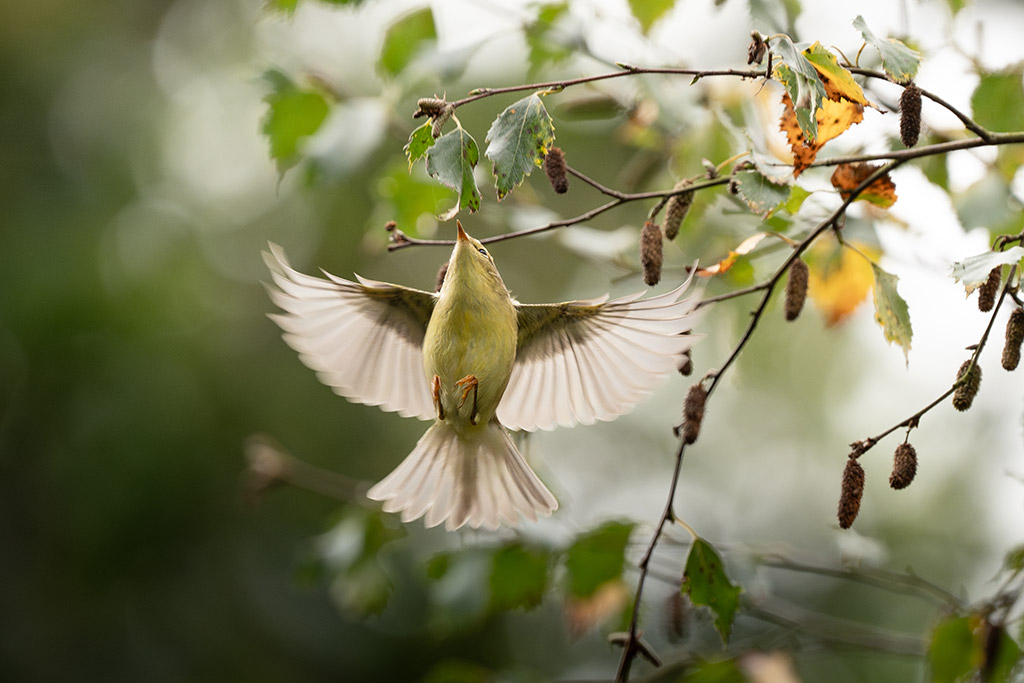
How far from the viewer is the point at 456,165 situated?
1096mm

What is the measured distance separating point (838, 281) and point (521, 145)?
1232 millimetres

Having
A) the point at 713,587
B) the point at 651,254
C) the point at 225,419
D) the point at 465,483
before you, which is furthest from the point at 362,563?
the point at 225,419

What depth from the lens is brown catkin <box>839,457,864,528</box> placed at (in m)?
1.29

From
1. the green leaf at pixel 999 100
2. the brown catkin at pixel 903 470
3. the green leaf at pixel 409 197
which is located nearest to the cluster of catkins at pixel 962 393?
the brown catkin at pixel 903 470

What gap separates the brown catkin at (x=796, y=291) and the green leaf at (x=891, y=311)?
0.35 feet

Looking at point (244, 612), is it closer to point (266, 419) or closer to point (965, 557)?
point (266, 419)

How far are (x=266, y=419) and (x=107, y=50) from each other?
346 centimetres

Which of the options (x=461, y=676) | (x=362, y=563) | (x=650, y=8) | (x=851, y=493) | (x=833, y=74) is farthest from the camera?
(x=362, y=563)

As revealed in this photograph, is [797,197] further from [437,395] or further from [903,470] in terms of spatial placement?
[437,395]

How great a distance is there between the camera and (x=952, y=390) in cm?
113

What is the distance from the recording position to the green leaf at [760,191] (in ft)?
4.23

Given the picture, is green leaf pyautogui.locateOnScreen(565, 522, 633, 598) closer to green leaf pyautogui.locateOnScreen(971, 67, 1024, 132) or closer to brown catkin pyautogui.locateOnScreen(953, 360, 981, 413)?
brown catkin pyautogui.locateOnScreen(953, 360, 981, 413)

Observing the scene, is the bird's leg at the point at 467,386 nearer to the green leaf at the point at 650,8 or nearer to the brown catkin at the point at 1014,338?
the brown catkin at the point at 1014,338

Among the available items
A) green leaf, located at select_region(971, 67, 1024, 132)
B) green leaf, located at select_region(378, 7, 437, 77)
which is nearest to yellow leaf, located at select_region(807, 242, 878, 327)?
green leaf, located at select_region(971, 67, 1024, 132)
